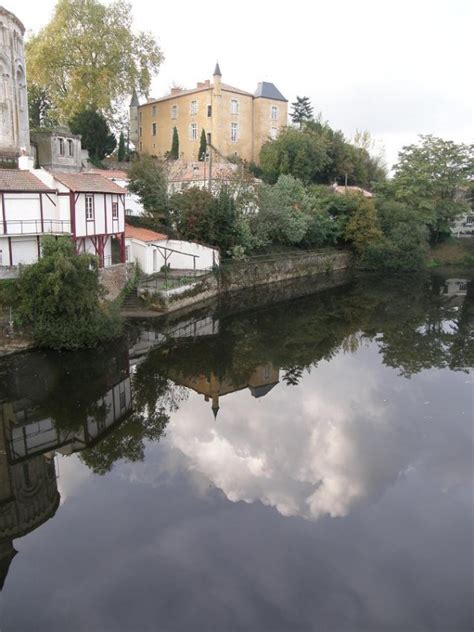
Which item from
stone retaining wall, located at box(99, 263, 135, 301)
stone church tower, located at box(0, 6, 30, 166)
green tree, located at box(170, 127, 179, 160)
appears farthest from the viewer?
green tree, located at box(170, 127, 179, 160)

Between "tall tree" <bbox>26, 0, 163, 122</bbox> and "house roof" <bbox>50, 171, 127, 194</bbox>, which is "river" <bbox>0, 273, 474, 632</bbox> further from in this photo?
"tall tree" <bbox>26, 0, 163, 122</bbox>

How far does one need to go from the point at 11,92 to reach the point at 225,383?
24.9 meters

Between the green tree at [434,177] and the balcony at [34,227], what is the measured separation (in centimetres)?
3575

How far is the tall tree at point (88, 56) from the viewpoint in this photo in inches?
1801

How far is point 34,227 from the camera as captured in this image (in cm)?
2212

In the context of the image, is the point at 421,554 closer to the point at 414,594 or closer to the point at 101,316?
the point at 414,594

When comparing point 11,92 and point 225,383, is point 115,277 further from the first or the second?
point 11,92

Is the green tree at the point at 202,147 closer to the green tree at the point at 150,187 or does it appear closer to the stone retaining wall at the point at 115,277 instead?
the green tree at the point at 150,187

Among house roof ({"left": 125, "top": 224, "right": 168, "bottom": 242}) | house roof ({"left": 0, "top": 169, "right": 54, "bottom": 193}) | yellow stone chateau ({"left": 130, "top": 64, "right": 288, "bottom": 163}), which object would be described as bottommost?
house roof ({"left": 125, "top": 224, "right": 168, "bottom": 242})

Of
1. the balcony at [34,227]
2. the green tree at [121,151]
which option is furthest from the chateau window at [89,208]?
the green tree at [121,151]

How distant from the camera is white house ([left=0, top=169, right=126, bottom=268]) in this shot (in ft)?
71.0

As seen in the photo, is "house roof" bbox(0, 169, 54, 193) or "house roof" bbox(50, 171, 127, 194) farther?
"house roof" bbox(50, 171, 127, 194)

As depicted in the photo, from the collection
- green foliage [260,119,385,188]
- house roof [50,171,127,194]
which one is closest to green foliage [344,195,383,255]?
green foliage [260,119,385,188]

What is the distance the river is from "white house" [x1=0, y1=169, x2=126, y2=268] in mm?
5725
